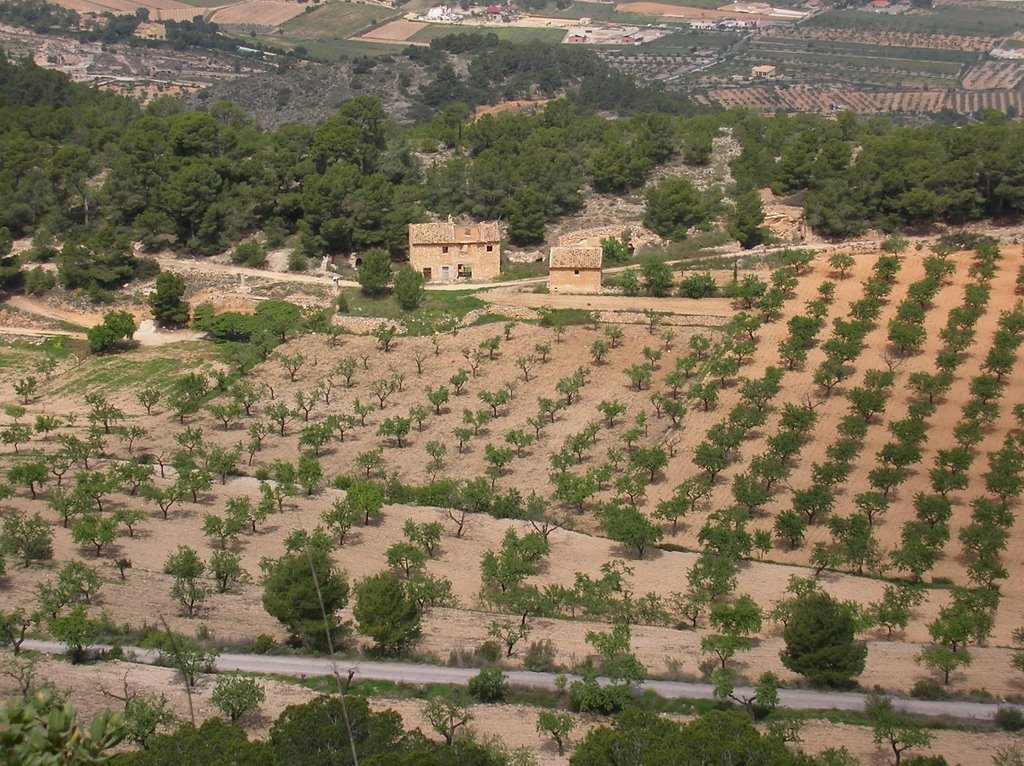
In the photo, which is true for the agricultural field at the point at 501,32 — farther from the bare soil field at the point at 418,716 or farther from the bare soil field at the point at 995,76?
the bare soil field at the point at 418,716

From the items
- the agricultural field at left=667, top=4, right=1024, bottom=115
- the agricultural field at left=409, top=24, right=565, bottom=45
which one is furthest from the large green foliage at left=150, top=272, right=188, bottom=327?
the agricultural field at left=409, top=24, right=565, bottom=45

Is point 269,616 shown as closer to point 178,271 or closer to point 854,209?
point 178,271

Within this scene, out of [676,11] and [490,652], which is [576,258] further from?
[676,11]

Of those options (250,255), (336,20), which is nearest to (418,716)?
(250,255)

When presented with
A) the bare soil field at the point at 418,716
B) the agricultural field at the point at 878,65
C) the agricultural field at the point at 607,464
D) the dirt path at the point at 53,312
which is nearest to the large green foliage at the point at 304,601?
the agricultural field at the point at 607,464

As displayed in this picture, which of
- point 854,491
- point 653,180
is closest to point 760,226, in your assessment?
point 653,180

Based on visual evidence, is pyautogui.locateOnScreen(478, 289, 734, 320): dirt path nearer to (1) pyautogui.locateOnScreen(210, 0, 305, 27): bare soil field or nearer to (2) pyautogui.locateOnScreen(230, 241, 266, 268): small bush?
(2) pyautogui.locateOnScreen(230, 241, 266, 268): small bush
